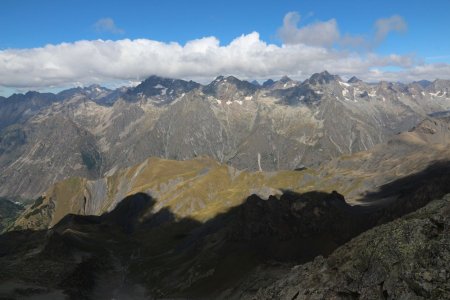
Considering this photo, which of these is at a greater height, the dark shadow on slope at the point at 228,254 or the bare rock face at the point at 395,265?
the bare rock face at the point at 395,265

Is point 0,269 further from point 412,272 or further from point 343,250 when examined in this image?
point 412,272

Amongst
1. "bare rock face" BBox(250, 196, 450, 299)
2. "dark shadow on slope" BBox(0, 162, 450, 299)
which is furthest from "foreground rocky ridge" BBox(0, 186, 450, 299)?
"bare rock face" BBox(250, 196, 450, 299)

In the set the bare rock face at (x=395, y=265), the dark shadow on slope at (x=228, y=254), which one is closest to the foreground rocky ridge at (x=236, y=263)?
the dark shadow on slope at (x=228, y=254)

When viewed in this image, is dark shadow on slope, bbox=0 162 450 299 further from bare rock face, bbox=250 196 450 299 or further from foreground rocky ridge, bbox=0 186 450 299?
bare rock face, bbox=250 196 450 299

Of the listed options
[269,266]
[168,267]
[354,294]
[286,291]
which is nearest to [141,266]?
[168,267]

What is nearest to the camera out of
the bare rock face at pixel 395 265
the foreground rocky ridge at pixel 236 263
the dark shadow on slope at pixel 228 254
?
the bare rock face at pixel 395 265

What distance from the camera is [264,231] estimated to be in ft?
542

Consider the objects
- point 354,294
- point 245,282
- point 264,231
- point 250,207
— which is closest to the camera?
point 354,294

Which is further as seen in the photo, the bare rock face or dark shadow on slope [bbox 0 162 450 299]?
dark shadow on slope [bbox 0 162 450 299]

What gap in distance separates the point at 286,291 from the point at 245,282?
73406 millimetres

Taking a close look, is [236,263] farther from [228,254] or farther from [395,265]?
[395,265]

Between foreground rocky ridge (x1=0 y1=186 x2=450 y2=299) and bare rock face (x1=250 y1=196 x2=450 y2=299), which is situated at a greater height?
bare rock face (x1=250 y1=196 x2=450 y2=299)

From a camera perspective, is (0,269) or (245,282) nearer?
(245,282)

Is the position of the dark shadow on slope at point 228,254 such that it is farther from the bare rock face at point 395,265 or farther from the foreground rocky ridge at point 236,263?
the bare rock face at point 395,265
